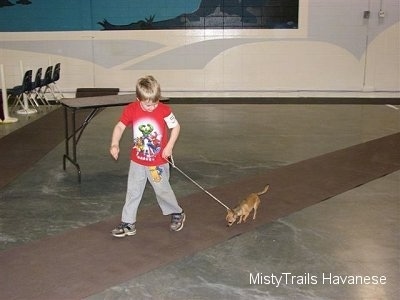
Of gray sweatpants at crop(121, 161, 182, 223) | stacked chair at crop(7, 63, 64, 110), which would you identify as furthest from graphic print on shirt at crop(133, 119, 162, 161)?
stacked chair at crop(7, 63, 64, 110)

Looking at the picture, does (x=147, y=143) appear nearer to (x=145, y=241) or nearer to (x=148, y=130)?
(x=148, y=130)

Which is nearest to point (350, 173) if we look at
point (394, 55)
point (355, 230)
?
point (355, 230)

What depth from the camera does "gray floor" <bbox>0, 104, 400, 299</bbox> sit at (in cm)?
288

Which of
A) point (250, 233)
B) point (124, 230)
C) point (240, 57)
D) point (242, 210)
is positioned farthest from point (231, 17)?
point (124, 230)

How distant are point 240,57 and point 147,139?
785cm

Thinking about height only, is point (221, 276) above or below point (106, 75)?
below

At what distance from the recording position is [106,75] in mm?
10953

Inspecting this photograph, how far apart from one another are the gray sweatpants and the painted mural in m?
7.72

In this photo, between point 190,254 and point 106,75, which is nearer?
point 190,254

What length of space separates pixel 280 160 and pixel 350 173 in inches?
35.3

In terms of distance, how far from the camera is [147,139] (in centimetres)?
335

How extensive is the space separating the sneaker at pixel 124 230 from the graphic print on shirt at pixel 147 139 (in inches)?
21.5

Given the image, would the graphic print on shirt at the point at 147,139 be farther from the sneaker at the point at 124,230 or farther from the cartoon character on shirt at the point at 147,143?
the sneaker at the point at 124,230

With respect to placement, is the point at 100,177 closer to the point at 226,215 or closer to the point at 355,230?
the point at 226,215
